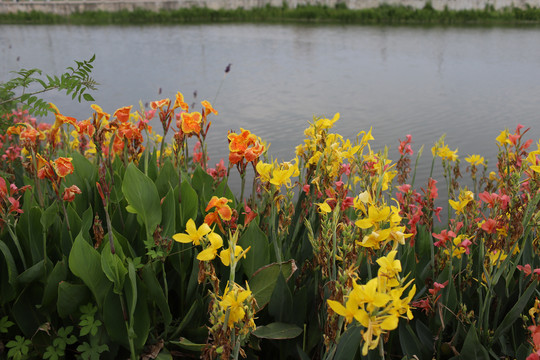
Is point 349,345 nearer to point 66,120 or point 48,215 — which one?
point 48,215

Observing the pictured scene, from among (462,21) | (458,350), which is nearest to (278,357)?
(458,350)

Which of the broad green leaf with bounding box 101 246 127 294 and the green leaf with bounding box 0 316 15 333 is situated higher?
the broad green leaf with bounding box 101 246 127 294

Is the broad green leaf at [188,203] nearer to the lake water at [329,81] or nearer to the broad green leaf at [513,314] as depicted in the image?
the broad green leaf at [513,314]

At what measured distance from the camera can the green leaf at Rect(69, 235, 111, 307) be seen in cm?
139

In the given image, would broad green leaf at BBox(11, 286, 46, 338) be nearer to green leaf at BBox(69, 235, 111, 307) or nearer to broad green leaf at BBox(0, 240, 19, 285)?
broad green leaf at BBox(0, 240, 19, 285)

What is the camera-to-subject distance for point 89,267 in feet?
4.68

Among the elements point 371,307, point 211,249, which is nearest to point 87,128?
point 211,249

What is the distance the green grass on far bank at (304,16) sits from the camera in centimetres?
2283

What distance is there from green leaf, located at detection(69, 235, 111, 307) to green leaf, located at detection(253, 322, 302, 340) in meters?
0.49

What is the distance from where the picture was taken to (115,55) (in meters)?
11.3

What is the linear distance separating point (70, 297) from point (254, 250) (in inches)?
23.3

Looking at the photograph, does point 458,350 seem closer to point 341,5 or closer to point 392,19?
point 392,19

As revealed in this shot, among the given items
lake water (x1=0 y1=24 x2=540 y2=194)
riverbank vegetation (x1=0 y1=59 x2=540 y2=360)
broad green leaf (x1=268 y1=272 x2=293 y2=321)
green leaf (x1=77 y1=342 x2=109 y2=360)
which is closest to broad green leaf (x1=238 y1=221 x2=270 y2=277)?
riverbank vegetation (x1=0 y1=59 x2=540 y2=360)

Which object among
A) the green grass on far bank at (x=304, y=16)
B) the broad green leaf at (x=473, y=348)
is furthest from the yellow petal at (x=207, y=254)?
the green grass on far bank at (x=304, y=16)
